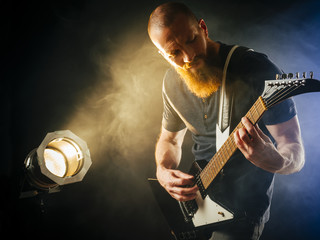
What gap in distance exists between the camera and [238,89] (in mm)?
1430

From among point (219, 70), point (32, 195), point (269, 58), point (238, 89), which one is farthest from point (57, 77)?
point (269, 58)

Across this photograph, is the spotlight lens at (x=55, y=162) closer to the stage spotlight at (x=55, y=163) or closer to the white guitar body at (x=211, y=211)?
the stage spotlight at (x=55, y=163)

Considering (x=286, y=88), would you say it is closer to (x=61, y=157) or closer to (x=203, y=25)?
(x=203, y=25)

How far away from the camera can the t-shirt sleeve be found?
1.83 meters

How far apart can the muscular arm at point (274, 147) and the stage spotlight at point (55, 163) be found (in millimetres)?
946

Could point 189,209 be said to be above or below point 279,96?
below

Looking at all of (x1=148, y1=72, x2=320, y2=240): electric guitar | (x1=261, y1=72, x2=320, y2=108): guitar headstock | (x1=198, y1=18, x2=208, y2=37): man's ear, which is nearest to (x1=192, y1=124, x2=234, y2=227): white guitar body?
(x1=148, y1=72, x2=320, y2=240): electric guitar

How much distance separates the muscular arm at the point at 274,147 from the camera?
1.13m

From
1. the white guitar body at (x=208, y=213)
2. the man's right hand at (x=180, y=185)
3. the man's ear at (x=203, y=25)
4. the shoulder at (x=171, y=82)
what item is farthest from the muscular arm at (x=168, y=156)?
the man's ear at (x=203, y=25)

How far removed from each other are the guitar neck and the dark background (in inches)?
18.0

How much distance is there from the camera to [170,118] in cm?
185

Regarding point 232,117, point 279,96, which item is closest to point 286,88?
point 279,96

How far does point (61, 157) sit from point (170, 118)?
79cm

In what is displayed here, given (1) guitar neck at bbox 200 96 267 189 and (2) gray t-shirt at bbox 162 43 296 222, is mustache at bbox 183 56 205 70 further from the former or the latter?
(1) guitar neck at bbox 200 96 267 189
